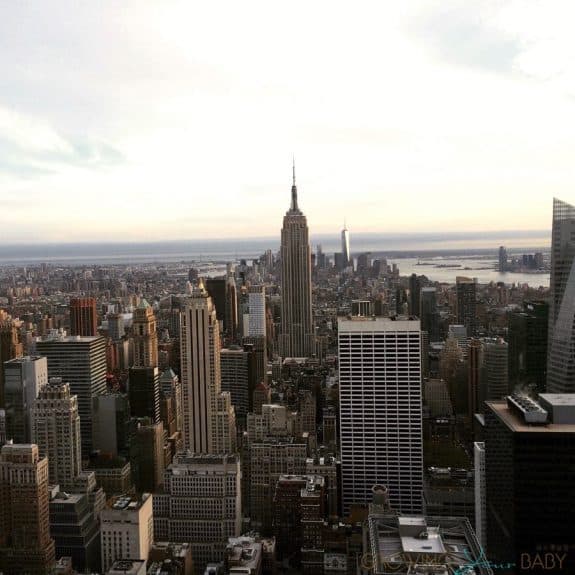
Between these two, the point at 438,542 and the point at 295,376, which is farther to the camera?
the point at 295,376

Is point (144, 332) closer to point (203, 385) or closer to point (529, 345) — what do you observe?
point (203, 385)

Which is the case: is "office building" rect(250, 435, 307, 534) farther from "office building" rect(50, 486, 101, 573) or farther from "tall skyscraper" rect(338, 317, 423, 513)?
"office building" rect(50, 486, 101, 573)

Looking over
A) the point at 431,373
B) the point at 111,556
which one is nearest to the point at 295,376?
the point at 431,373

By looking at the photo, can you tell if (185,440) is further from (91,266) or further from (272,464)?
(91,266)

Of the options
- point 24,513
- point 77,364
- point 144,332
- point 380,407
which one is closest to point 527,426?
point 24,513

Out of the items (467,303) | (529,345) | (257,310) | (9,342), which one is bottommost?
(257,310)
